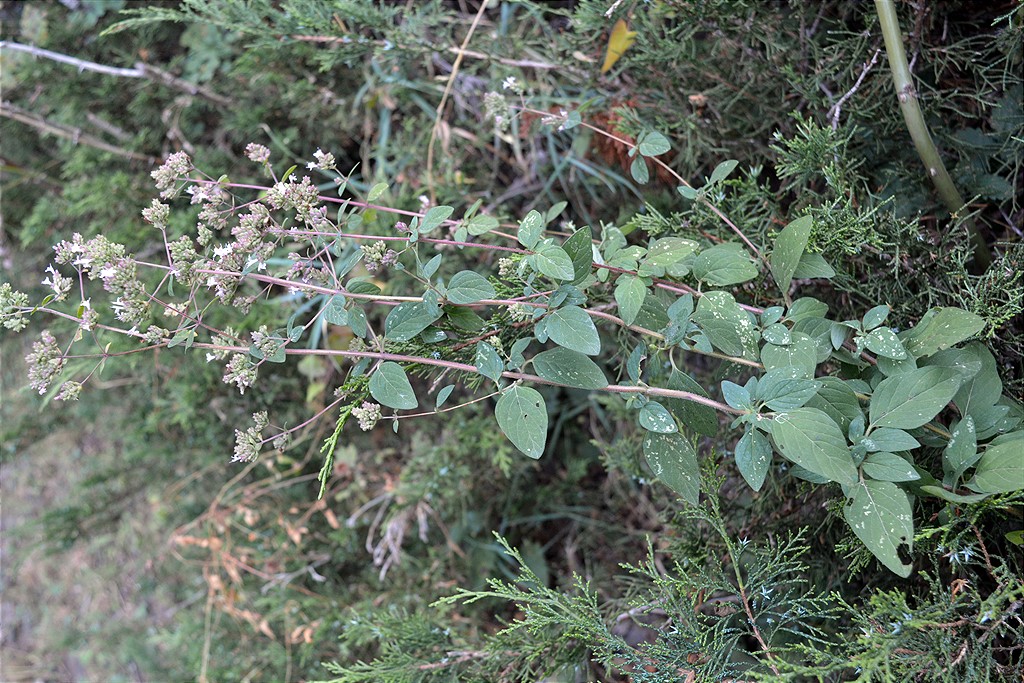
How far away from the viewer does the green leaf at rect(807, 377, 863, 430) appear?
972mm

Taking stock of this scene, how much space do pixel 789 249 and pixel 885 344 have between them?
19 centimetres

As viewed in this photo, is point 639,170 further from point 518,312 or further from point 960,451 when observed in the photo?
point 960,451

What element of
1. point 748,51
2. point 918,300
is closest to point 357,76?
point 748,51

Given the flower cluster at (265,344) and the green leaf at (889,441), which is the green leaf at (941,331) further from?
the flower cluster at (265,344)

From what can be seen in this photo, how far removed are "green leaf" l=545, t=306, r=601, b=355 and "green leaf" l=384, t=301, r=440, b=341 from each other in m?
0.17

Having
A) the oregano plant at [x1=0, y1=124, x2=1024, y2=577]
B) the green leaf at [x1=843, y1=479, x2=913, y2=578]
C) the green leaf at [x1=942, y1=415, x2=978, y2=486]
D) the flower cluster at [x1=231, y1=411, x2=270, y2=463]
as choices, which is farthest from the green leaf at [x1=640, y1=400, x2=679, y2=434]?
the flower cluster at [x1=231, y1=411, x2=270, y2=463]

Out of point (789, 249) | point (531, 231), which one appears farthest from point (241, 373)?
point (789, 249)

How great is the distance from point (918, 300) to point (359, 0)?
1.30m

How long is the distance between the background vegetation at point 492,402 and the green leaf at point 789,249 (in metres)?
0.12

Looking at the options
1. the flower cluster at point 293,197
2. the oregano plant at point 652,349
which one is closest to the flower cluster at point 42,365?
the oregano plant at point 652,349

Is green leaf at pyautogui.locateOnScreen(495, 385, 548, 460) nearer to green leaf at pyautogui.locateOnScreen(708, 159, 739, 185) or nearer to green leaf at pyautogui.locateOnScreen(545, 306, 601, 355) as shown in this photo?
green leaf at pyautogui.locateOnScreen(545, 306, 601, 355)

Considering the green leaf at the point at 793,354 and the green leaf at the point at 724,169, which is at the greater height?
the green leaf at the point at 724,169

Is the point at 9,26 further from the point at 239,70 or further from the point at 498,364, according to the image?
the point at 498,364

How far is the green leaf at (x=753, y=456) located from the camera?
0.93 metres
